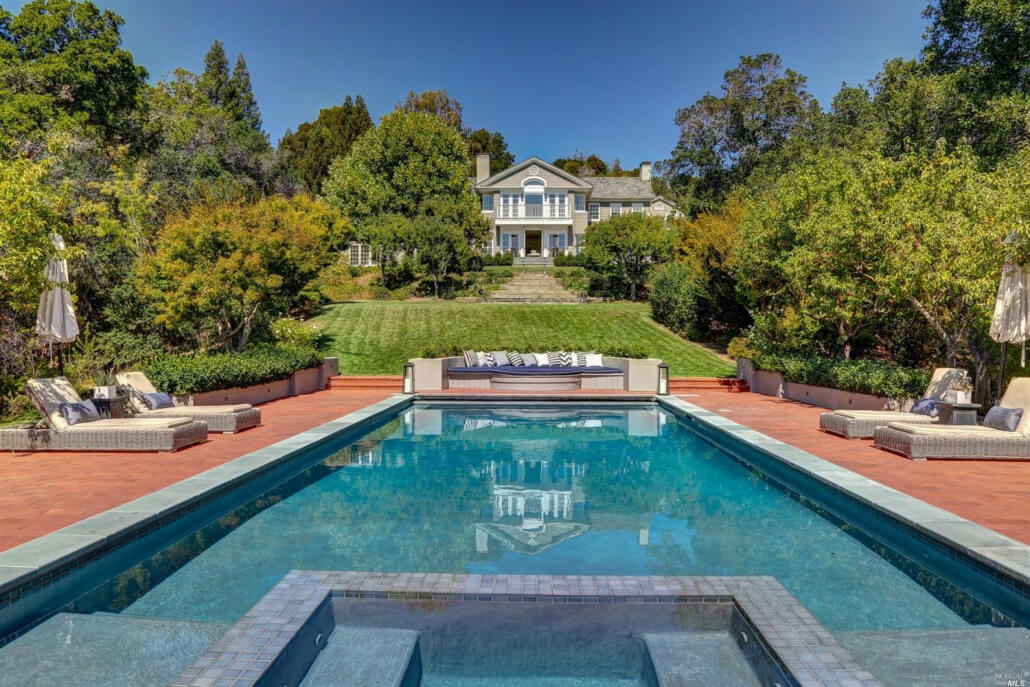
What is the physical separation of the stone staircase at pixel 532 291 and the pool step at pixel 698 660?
30.0 m

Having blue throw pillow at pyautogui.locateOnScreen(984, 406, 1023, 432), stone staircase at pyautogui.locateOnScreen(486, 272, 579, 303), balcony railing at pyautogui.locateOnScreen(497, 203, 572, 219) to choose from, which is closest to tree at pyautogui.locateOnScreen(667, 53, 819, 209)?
stone staircase at pyautogui.locateOnScreen(486, 272, 579, 303)

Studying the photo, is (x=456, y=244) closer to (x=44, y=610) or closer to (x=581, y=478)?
(x=581, y=478)

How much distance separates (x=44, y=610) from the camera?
179 inches

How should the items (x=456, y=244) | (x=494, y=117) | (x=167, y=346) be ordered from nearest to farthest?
(x=167, y=346) < (x=456, y=244) < (x=494, y=117)

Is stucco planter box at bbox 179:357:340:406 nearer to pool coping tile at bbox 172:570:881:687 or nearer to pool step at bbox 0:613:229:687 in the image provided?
pool step at bbox 0:613:229:687

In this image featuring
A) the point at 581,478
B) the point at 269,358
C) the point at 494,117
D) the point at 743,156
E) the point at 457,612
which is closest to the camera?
the point at 457,612

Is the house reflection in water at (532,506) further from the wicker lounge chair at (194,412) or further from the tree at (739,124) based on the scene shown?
the tree at (739,124)

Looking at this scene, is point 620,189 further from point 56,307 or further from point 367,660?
→ point 367,660

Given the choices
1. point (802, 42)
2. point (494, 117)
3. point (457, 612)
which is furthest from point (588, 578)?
point (494, 117)

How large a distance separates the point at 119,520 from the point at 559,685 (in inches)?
168

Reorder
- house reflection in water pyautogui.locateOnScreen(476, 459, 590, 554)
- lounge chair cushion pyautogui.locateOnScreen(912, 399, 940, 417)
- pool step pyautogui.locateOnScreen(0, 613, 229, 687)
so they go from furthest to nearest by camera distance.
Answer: lounge chair cushion pyautogui.locateOnScreen(912, 399, 940, 417) → house reflection in water pyautogui.locateOnScreen(476, 459, 590, 554) → pool step pyautogui.locateOnScreen(0, 613, 229, 687)

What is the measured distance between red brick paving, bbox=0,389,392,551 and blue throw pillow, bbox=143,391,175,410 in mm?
1304

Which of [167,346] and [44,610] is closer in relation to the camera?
[44,610]

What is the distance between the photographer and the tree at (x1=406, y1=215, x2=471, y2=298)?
112ft
